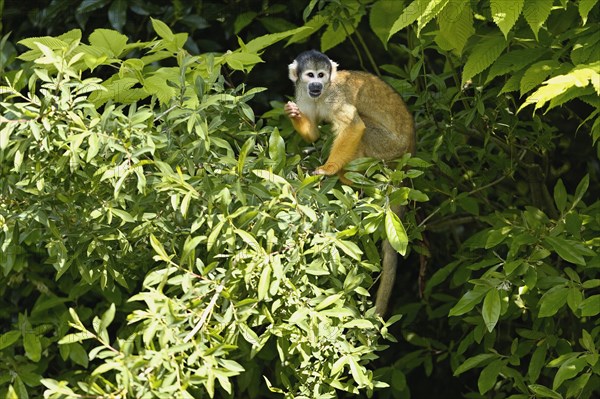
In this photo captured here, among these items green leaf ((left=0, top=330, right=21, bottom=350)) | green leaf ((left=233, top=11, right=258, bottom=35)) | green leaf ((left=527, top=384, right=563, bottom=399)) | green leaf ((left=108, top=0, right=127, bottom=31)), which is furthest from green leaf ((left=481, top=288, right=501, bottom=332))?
green leaf ((left=108, top=0, right=127, bottom=31))

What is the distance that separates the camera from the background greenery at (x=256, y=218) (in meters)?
3.49

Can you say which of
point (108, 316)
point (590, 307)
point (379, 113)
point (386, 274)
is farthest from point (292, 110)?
point (108, 316)

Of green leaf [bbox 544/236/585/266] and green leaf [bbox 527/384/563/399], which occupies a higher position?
green leaf [bbox 544/236/585/266]

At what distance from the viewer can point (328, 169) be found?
496cm

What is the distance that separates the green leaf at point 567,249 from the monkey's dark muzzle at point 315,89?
1.65 m

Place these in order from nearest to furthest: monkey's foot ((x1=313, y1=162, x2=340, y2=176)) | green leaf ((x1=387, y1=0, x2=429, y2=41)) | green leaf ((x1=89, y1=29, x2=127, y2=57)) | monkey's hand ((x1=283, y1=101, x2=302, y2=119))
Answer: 1. green leaf ((x1=387, y1=0, x2=429, y2=41))
2. green leaf ((x1=89, y1=29, x2=127, y2=57))
3. monkey's foot ((x1=313, y1=162, x2=340, y2=176))
4. monkey's hand ((x1=283, y1=101, x2=302, y2=119))

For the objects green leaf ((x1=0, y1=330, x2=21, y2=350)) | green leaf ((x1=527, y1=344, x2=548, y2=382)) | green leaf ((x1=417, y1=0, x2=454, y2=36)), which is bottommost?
green leaf ((x1=527, y1=344, x2=548, y2=382))

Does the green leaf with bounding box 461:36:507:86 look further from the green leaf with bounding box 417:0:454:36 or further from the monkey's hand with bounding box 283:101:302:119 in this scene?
the monkey's hand with bounding box 283:101:302:119

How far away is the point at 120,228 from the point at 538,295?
214 centimetres

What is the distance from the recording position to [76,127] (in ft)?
12.1

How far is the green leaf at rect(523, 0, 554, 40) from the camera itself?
3924mm

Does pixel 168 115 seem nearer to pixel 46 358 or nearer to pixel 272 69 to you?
pixel 46 358

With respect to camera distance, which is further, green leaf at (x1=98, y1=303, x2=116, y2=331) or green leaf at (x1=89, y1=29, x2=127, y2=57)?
green leaf at (x1=89, y1=29, x2=127, y2=57)

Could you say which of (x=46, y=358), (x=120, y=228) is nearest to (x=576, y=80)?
(x=120, y=228)
